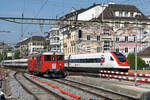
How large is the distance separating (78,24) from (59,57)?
399 cm

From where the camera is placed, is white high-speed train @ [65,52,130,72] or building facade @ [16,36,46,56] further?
building facade @ [16,36,46,56]

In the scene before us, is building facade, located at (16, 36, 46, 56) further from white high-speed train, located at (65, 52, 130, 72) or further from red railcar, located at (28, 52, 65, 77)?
red railcar, located at (28, 52, 65, 77)

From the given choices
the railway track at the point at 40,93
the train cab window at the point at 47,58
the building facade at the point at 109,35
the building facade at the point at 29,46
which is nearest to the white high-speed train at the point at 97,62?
the train cab window at the point at 47,58

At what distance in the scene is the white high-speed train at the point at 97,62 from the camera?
98.9 ft

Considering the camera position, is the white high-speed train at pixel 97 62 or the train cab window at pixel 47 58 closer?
the train cab window at pixel 47 58

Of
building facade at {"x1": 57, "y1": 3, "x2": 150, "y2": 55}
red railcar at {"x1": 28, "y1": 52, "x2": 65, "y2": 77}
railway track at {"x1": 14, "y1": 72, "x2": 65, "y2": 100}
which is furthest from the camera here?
building facade at {"x1": 57, "y1": 3, "x2": 150, "y2": 55}

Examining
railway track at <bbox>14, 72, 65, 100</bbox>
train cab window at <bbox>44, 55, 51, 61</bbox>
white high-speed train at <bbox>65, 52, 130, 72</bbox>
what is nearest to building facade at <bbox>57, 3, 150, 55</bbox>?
white high-speed train at <bbox>65, 52, 130, 72</bbox>

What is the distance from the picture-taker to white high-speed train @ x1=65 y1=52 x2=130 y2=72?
98.9 feet

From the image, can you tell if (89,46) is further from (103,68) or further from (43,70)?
(43,70)

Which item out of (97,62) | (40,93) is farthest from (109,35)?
(40,93)

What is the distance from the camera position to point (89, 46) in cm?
6041

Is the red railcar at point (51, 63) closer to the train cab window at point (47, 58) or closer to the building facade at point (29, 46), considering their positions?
the train cab window at point (47, 58)

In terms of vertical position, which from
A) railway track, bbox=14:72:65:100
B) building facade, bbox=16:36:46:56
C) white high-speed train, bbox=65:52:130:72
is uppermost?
building facade, bbox=16:36:46:56

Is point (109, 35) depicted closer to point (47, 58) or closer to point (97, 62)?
point (97, 62)
